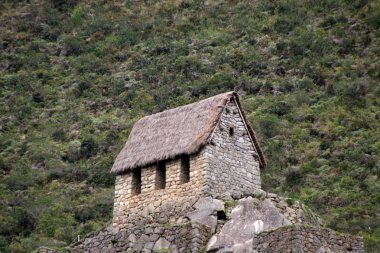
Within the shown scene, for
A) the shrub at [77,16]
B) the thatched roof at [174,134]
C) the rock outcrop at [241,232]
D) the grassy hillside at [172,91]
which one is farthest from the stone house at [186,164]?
the shrub at [77,16]

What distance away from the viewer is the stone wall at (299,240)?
19094 mm

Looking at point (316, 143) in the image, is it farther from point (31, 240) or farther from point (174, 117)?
point (174, 117)

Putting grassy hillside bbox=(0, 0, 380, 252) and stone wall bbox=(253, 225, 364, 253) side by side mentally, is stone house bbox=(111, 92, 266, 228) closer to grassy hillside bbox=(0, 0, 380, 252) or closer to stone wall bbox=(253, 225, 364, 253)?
stone wall bbox=(253, 225, 364, 253)

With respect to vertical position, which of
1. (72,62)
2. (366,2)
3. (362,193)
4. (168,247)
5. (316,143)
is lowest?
(168,247)

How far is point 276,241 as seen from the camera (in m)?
19.3

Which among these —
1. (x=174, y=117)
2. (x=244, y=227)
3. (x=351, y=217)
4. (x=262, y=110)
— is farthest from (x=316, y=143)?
(x=244, y=227)

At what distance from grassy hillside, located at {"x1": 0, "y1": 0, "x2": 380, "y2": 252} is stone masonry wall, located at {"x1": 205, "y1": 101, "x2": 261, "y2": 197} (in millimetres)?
10511

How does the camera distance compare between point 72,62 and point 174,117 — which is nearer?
point 174,117

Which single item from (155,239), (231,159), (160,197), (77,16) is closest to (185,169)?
(160,197)

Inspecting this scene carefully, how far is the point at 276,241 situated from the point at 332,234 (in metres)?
1.55

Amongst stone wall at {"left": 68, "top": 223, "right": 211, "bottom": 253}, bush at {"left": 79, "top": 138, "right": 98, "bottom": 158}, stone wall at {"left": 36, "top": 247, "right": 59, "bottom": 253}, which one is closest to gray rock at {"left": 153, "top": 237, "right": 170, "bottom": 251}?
stone wall at {"left": 68, "top": 223, "right": 211, "bottom": 253}

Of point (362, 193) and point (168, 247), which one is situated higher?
point (362, 193)

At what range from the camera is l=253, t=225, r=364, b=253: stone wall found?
1909cm

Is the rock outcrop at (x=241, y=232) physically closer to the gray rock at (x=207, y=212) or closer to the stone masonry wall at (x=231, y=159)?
the gray rock at (x=207, y=212)
